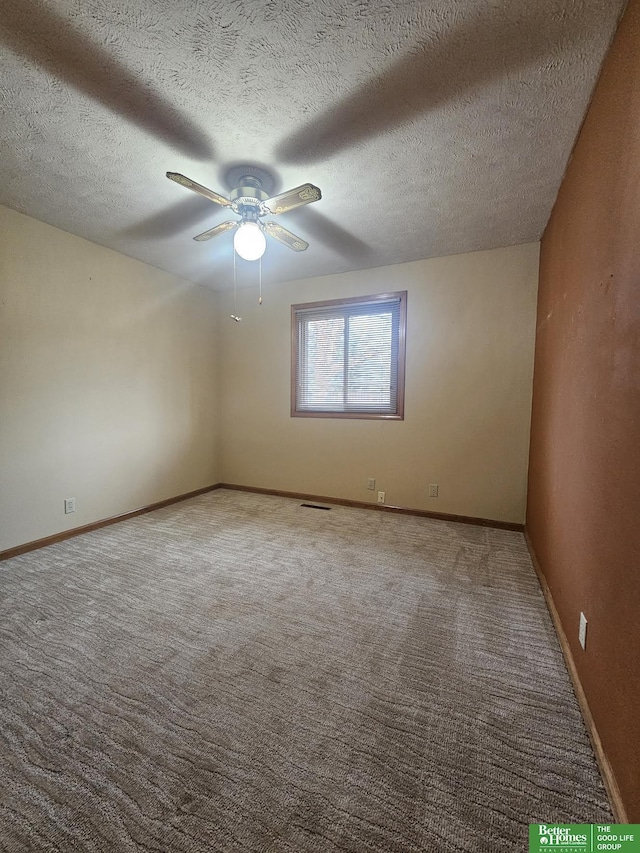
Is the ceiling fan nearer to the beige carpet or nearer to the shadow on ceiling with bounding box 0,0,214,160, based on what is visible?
Answer: the shadow on ceiling with bounding box 0,0,214,160

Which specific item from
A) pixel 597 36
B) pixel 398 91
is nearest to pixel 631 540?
pixel 597 36

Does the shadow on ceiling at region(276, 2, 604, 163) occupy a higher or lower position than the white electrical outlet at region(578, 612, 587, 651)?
higher

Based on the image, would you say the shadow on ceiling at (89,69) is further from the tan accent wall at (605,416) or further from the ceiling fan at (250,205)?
the tan accent wall at (605,416)

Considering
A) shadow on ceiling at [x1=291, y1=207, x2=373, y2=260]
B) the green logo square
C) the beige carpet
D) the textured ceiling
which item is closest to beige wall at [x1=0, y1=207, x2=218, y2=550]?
the textured ceiling

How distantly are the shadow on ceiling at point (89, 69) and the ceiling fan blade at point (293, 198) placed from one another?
0.43 metres

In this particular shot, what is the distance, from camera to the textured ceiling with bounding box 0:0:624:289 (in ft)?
3.87

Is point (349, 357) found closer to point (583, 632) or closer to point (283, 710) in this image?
point (583, 632)

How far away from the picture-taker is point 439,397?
3295 millimetres

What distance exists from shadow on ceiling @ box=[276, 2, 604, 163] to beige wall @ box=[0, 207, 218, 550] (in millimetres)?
2300

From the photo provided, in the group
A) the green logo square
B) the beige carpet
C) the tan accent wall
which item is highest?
the tan accent wall

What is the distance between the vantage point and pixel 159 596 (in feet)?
6.61

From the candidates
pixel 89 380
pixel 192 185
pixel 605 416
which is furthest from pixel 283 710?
pixel 89 380

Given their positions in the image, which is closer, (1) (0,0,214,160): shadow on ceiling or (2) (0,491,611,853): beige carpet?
(2) (0,491,611,853): beige carpet

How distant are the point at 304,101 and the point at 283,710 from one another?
8.53ft
